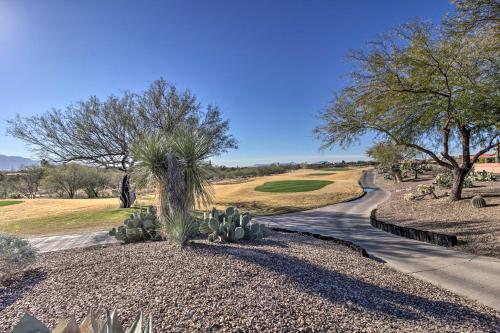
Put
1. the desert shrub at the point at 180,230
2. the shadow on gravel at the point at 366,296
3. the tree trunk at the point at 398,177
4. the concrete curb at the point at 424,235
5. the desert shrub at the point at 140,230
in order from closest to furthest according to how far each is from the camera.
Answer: the shadow on gravel at the point at 366,296, the desert shrub at the point at 180,230, the desert shrub at the point at 140,230, the concrete curb at the point at 424,235, the tree trunk at the point at 398,177

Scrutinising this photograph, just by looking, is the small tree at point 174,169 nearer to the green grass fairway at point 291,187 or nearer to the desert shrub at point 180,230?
the desert shrub at point 180,230

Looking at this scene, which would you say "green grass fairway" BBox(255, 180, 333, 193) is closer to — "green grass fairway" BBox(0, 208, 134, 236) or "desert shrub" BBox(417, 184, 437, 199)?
"desert shrub" BBox(417, 184, 437, 199)

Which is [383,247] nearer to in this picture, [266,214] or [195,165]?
[195,165]

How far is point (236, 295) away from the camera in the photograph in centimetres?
300

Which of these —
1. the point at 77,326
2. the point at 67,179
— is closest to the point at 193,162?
the point at 77,326

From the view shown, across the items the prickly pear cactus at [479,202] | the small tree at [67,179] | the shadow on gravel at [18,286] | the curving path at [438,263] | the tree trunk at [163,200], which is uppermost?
the small tree at [67,179]

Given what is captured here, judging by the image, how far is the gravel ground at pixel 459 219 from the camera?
700 cm

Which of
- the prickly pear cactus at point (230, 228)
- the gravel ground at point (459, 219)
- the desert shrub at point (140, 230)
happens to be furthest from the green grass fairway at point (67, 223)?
the gravel ground at point (459, 219)

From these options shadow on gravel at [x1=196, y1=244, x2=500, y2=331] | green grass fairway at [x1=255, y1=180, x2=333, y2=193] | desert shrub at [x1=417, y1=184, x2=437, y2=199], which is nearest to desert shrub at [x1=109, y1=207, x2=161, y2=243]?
shadow on gravel at [x1=196, y1=244, x2=500, y2=331]

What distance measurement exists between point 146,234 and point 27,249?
2648 mm

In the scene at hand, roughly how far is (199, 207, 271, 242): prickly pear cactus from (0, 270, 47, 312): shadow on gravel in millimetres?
2873

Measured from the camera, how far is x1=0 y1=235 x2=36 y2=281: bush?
414 centimetres

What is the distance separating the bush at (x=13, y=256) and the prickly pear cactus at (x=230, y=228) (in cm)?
296

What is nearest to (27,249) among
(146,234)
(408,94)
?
(146,234)
